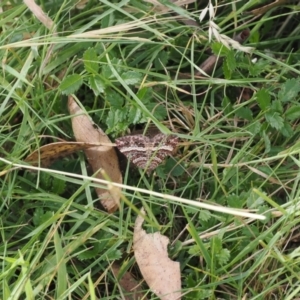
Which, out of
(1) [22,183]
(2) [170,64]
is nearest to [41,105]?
(1) [22,183]

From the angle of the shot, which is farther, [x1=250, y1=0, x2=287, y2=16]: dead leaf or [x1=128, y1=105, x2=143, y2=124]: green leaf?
[x1=250, y1=0, x2=287, y2=16]: dead leaf

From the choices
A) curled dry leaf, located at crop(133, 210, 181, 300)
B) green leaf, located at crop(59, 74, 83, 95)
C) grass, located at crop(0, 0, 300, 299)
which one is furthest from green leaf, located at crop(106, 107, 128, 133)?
curled dry leaf, located at crop(133, 210, 181, 300)

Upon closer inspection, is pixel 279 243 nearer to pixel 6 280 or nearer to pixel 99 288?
pixel 99 288

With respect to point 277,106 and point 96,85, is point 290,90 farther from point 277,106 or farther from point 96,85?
point 96,85

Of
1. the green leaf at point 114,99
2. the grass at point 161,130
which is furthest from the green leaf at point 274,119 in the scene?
the green leaf at point 114,99

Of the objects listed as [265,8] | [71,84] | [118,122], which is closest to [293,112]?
[265,8]

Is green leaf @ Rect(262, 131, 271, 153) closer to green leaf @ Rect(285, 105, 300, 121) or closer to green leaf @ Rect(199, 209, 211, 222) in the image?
green leaf @ Rect(285, 105, 300, 121)
